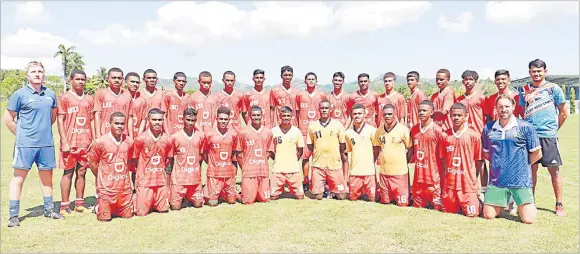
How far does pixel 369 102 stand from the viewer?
859 cm

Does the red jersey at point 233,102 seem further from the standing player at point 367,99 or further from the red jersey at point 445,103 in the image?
the red jersey at point 445,103

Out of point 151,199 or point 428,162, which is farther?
point 428,162

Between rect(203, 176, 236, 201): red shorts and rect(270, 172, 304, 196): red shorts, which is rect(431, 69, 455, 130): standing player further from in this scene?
rect(203, 176, 236, 201): red shorts

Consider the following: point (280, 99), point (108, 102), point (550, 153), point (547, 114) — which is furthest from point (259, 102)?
point (550, 153)

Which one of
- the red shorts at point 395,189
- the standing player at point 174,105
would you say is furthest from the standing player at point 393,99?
the standing player at point 174,105

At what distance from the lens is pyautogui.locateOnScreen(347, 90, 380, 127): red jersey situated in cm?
856

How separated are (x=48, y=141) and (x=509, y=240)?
21.5 feet

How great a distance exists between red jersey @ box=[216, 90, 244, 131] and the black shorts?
514 centimetres

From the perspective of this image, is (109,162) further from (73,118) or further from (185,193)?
(185,193)

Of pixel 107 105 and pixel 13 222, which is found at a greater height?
pixel 107 105

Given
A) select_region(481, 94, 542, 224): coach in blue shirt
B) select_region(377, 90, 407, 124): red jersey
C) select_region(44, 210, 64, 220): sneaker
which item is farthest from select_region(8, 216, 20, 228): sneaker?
select_region(481, 94, 542, 224): coach in blue shirt

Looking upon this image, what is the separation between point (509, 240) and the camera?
547 centimetres

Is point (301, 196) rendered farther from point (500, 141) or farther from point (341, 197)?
point (500, 141)

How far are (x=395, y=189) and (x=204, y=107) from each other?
148 inches
